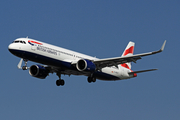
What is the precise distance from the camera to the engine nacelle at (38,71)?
151ft

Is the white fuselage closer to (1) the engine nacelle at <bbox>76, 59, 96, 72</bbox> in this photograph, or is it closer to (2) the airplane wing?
(1) the engine nacelle at <bbox>76, 59, 96, 72</bbox>

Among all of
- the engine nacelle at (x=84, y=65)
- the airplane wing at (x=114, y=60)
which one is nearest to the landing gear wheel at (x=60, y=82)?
the airplane wing at (x=114, y=60)

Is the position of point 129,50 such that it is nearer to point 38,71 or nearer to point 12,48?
point 38,71

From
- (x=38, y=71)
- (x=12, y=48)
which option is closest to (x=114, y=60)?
(x=38, y=71)

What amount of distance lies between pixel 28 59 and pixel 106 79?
47.9ft

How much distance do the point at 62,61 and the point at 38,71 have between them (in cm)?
586

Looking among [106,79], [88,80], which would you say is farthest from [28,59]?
[106,79]

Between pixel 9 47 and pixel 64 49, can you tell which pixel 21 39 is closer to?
pixel 9 47

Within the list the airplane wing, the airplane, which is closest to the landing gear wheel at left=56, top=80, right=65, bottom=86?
the airplane

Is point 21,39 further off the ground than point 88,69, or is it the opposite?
point 21,39

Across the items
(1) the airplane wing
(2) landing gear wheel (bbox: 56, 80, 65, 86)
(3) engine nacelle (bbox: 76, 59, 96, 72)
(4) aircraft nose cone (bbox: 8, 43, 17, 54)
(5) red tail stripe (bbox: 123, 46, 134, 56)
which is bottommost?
(2) landing gear wheel (bbox: 56, 80, 65, 86)

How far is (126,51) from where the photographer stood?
5819cm

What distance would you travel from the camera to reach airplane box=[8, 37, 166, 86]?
3928cm

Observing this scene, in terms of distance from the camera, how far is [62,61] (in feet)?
137
